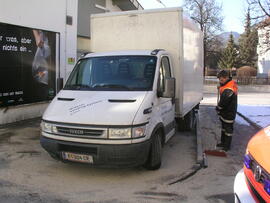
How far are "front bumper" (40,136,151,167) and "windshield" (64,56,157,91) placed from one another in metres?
1.16

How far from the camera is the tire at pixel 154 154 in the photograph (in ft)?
17.9

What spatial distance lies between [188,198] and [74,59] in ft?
29.9

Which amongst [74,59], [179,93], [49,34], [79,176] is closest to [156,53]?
[179,93]

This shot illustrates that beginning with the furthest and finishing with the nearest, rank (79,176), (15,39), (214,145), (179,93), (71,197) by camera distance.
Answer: (15,39), (214,145), (179,93), (79,176), (71,197)

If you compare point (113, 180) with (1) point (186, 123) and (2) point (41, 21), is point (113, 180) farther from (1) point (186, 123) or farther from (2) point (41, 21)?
(2) point (41, 21)

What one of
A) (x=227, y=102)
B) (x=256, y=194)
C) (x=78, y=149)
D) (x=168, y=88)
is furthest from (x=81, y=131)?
(x=227, y=102)

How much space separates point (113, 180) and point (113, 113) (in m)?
1.19

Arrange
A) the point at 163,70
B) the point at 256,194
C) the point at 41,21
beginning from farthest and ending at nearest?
the point at 41,21 → the point at 163,70 → the point at 256,194

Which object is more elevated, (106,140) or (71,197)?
(106,140)

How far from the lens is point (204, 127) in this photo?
10.5 metres

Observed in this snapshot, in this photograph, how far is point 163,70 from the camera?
6277 mm

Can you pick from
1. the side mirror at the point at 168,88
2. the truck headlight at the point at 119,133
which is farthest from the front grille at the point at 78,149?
the side mirror at the point at 168,88

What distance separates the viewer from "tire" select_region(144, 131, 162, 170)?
547 centimetres

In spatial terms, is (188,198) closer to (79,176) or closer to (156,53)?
(79,176)
